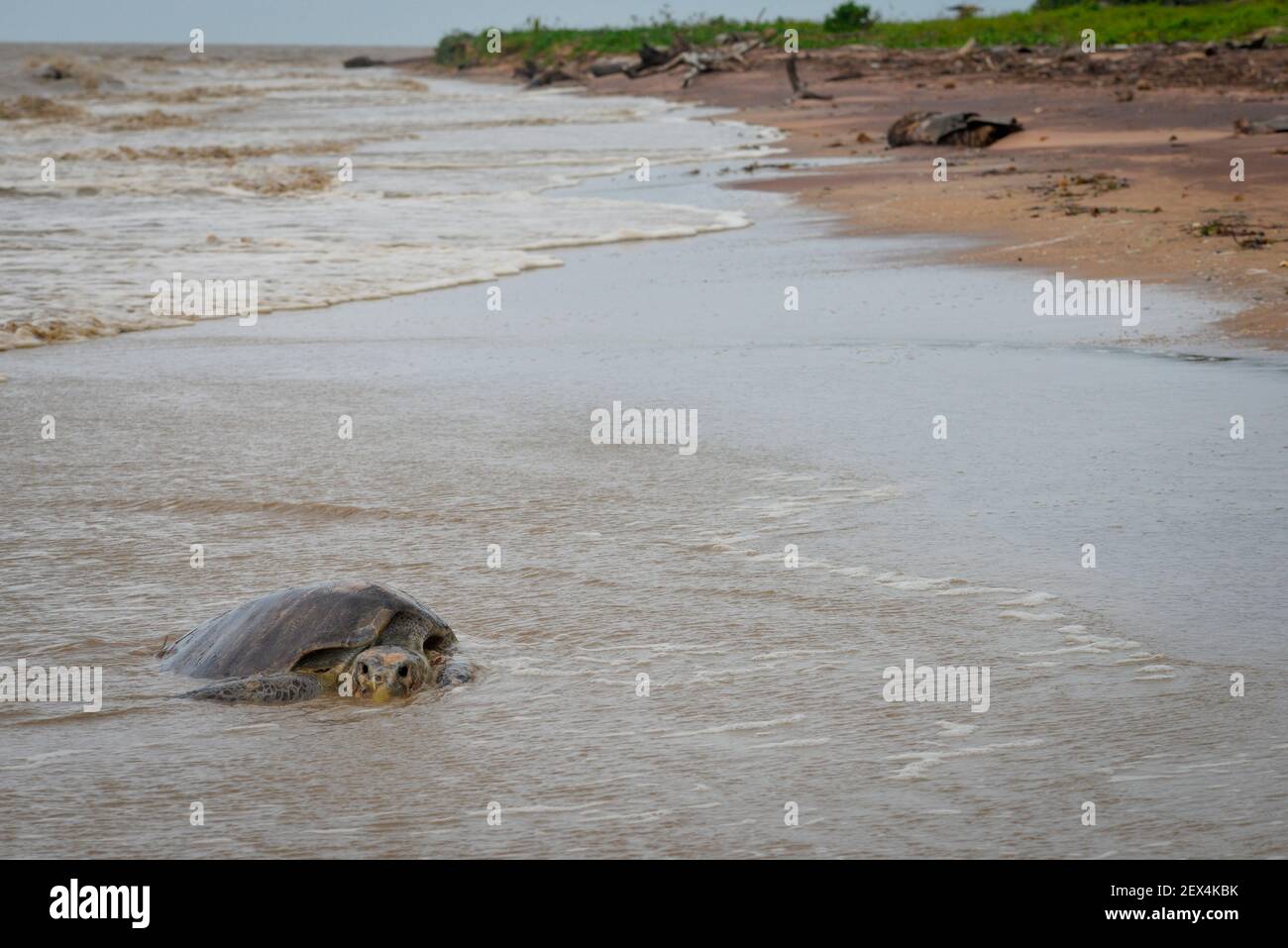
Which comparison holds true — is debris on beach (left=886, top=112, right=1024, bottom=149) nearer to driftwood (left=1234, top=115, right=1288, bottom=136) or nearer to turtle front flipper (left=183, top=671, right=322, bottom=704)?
driftwood (left=1234, top=115, right=1288, bottom=136)

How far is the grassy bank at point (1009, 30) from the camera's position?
1617 inches

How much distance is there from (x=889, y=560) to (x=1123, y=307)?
5346 millimetres

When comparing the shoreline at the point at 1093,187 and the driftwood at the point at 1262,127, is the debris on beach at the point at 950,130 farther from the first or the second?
the driftwood at the point at 1262,127

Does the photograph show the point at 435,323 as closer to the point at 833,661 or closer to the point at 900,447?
the point at 900,447

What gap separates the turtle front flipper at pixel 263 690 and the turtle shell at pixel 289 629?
53 mm

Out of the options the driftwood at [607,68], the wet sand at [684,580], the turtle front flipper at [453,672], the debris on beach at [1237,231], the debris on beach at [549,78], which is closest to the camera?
the wet sand at [684,580]

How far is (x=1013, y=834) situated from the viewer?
3.47 m

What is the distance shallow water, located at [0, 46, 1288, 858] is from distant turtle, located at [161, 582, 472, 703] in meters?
0.09

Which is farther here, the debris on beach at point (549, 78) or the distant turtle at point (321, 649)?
the debris on beach at point (549, 78)

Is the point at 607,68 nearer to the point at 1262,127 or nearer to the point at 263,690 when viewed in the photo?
the point at 1262,127

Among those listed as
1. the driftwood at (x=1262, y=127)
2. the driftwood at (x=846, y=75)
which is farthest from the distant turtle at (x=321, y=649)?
the driftwood at (x=846, y=75)

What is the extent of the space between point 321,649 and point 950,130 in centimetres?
1996

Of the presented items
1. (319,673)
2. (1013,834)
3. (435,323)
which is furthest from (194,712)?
(435,323)

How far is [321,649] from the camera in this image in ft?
14.9
